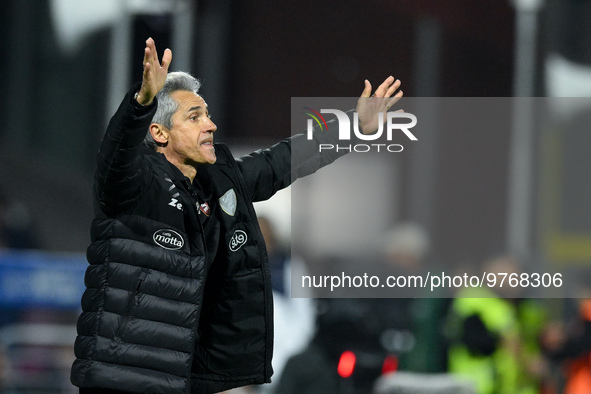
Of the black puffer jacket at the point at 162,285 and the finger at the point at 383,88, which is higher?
the finger at the point at 383,88

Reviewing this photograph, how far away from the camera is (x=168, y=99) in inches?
133

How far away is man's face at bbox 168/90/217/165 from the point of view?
3.31 meters

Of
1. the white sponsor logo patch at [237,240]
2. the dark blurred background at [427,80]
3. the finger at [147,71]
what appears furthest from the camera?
the dark blurred background at [427,80]

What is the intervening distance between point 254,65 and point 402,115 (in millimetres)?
2109

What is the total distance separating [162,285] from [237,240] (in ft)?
1.16

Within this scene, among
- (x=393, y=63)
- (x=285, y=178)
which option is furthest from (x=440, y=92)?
(x=285, y=178)

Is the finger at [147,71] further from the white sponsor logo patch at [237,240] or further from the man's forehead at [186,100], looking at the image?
the white sponsor logo patch at [237,240]

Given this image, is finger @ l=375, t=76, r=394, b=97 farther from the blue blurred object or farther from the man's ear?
the blue blurred object

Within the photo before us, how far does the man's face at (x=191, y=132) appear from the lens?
130 inches

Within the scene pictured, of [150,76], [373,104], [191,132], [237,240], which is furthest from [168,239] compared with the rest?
[373,104]

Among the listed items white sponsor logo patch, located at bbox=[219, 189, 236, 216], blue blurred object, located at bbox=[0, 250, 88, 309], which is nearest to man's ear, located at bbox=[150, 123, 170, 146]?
white sponsor logo patch, located at bbox=[219, 189, 236, 216]

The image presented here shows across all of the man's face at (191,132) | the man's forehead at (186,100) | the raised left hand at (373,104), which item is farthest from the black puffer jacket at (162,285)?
the raised left hand at (373,104)

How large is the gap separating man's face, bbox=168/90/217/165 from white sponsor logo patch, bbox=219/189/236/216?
0.39ft

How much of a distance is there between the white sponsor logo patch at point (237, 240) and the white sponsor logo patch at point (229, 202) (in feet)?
0.22
